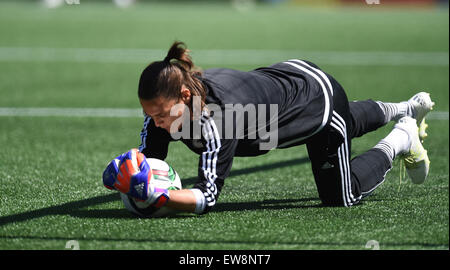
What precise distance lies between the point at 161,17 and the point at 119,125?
20.5 metres

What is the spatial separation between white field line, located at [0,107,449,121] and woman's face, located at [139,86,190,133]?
5573mm

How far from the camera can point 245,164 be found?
7.05 m

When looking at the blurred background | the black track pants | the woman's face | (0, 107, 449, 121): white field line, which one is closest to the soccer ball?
the woman's face

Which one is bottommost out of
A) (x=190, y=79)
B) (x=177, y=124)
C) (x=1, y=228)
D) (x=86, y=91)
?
(x=86, y=91)

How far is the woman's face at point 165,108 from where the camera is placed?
421 centimetres

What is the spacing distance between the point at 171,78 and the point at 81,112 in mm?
6028

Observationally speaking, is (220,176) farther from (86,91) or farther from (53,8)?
(53,8)

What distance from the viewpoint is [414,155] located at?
5402mm

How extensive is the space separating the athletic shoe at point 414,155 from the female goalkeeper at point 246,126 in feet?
0.04

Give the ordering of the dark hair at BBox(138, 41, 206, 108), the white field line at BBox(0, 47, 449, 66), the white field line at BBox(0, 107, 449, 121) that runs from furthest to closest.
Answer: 1. the white field line at BBox(0, 47, 449, 66)
2. the white field line at BBox(0, 107, 449, 121)
3. the dark hair at BBox(138, 41, 206, 108)

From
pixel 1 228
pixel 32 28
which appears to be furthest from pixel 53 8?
pixel 1 228

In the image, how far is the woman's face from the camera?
421cm

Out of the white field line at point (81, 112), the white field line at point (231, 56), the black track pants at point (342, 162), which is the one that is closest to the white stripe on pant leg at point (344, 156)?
the black track pants at point (342, 162)

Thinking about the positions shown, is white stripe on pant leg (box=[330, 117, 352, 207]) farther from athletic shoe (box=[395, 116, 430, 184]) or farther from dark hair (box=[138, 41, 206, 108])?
dark hair (box=[138, 41, 206, 108])
